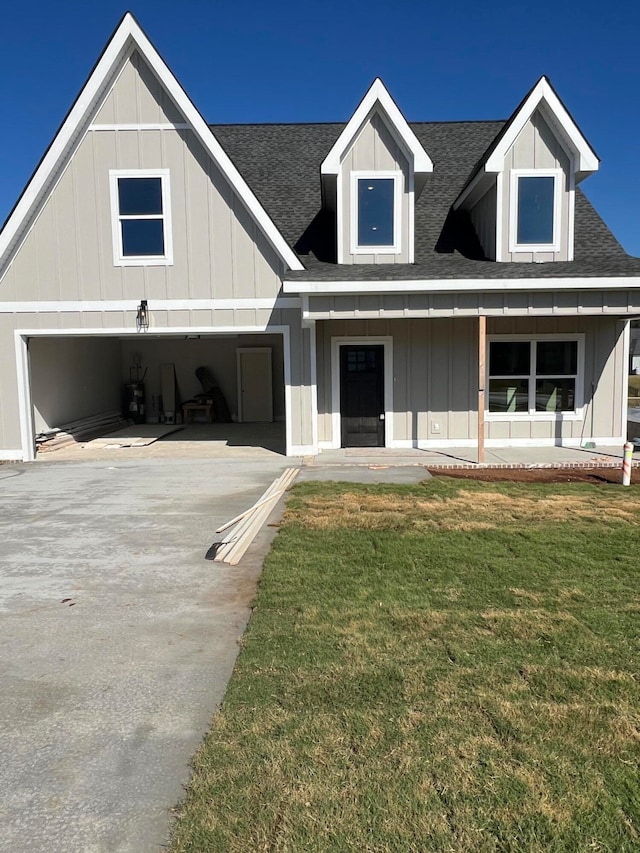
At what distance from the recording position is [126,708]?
124 inches

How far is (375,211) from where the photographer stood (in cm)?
1141

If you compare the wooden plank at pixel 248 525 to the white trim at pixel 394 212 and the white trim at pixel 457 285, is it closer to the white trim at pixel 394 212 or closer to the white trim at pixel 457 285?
the white trim at pixel 457 285

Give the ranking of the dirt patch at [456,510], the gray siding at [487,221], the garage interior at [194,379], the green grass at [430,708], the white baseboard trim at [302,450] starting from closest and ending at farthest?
the green grass at [430,708], the dirt patch at [456,510], the gray siding at [487,221], the white baseboard trim at [302,450], the garage interior at [194,379]

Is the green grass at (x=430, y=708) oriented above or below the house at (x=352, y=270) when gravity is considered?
below

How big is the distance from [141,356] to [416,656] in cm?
1725

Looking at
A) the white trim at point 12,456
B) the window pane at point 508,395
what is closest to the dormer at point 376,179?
the window pane at point 508,395

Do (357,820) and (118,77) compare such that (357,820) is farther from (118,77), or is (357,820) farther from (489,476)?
(118,77)

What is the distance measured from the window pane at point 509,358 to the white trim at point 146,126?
7808mm

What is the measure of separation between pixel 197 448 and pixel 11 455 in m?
3.87

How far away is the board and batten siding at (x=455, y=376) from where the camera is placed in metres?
12.1

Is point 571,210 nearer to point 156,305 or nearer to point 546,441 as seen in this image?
point 546,441

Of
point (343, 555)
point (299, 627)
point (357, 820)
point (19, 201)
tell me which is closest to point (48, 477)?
point (19, 201)

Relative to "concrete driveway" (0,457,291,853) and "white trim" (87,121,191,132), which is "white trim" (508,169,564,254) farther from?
"concrete driveway" (0,457,291,853)

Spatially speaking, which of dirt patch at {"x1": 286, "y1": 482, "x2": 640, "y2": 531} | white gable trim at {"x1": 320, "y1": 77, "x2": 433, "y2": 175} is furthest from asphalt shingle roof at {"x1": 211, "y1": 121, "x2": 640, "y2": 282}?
Result: dirt patch at {"x1": 286, "y1": 482, "x2": 640, "y2": 531}
